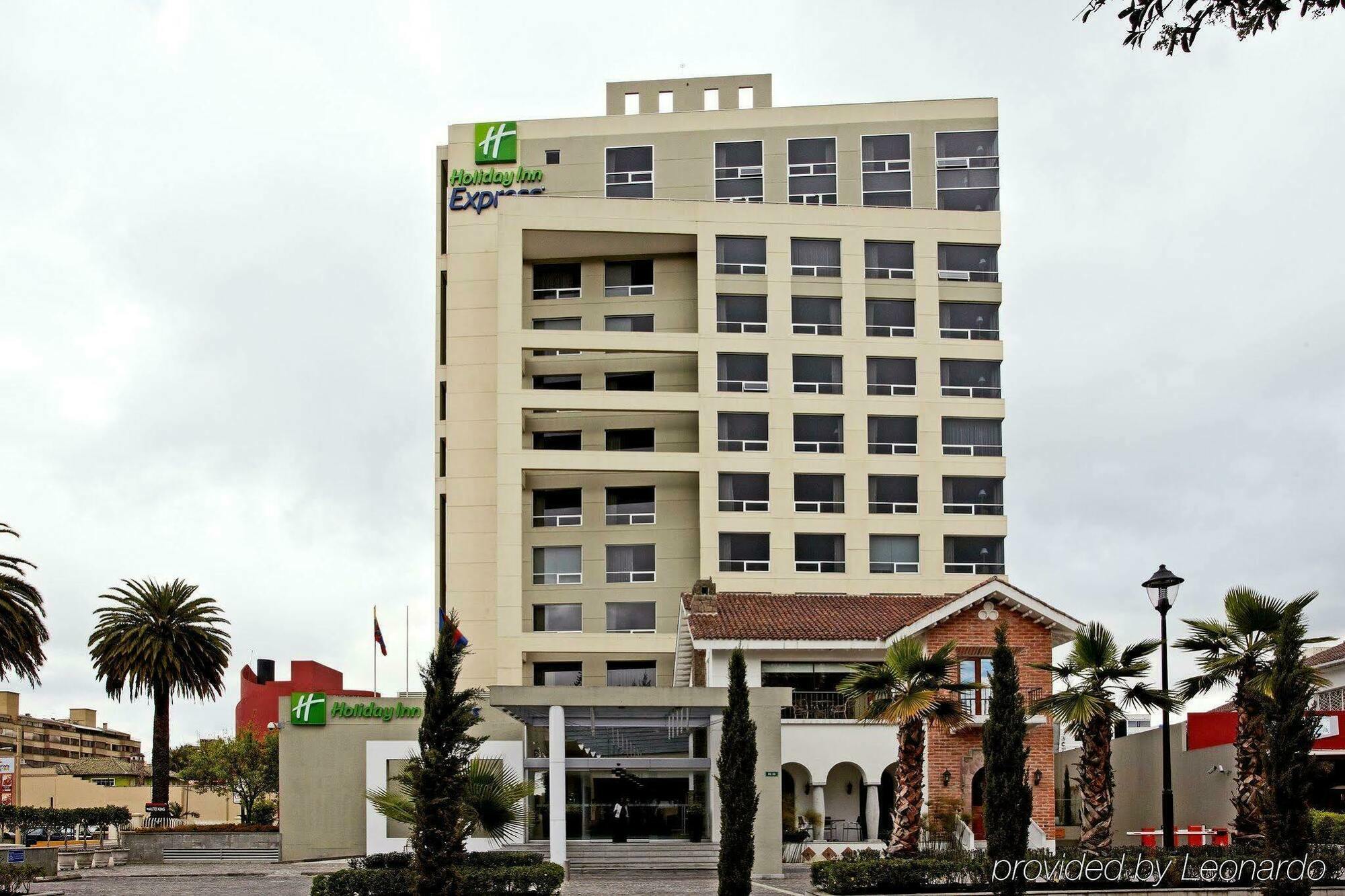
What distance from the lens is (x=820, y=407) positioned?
68.9 m

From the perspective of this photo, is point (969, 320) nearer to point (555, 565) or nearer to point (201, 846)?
point (555, 565)

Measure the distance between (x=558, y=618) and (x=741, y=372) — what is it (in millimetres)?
13717

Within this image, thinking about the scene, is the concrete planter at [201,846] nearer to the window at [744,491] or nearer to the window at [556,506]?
the window at [556,506]

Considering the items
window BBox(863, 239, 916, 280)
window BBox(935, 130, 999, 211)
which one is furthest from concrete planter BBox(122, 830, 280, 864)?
window BBox(935, 130, 999, 211)

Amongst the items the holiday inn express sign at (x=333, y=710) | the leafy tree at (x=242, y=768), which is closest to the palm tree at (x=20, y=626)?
the holiday inn express sign at (x=333, y=710)

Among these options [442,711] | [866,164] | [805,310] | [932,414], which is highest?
[866,164]

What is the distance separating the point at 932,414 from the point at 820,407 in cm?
503

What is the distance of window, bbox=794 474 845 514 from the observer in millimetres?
68375

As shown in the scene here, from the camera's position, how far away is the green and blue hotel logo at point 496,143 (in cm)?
7369

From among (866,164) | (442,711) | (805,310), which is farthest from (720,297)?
(442,711)

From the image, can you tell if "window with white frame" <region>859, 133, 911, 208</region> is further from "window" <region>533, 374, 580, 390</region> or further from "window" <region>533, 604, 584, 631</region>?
"window" <region>533, 604, 584, 631</region>

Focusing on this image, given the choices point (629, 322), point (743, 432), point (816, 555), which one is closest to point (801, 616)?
point (816, 555)

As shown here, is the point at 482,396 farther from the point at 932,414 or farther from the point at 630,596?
the point at 932,414

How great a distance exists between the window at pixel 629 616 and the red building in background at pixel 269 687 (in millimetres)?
41637
